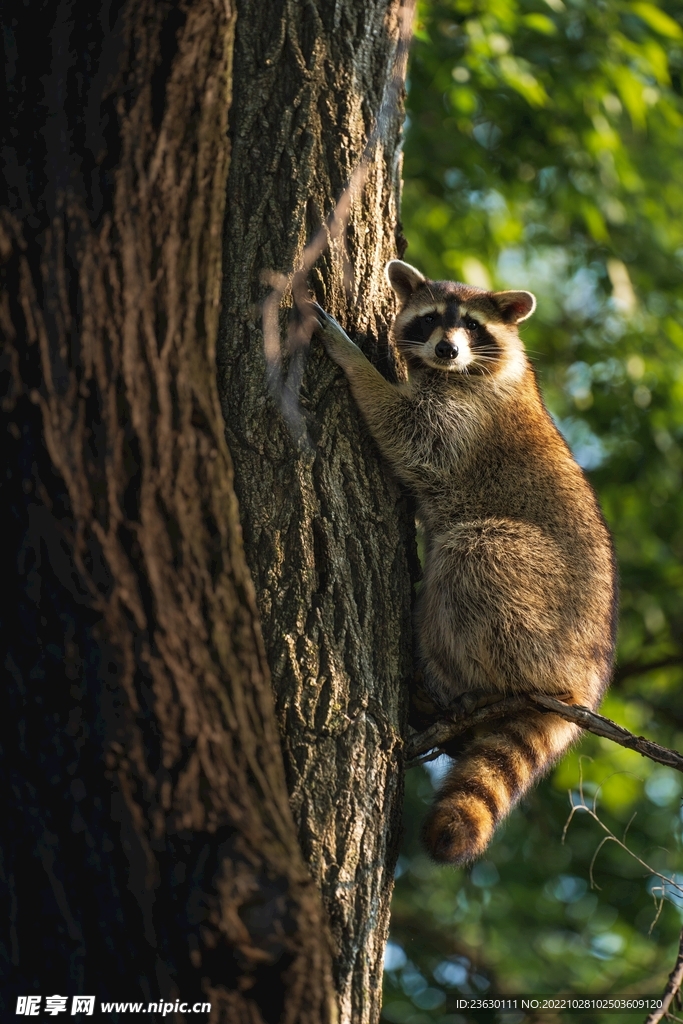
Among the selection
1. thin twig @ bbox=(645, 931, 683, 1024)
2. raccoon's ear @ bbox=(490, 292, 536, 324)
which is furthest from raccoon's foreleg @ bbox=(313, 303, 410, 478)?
thin twig @ bbox=(645, 931, 683, 1024)

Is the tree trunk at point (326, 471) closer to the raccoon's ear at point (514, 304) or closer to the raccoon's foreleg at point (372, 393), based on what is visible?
the raccoon's foreleg at point (372, 393)

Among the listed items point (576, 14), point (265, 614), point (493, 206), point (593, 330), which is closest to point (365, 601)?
point (265, 614)

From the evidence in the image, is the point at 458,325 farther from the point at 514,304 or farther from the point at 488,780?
the point at 488,780

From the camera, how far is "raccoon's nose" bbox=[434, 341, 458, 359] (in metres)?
4.18

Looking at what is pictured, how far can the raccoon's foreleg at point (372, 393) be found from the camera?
Answer: 313cm

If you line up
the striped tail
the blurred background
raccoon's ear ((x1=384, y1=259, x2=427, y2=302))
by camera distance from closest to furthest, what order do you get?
the striped tail < raccoon's ear ((x1=384, y1=259, x2=427, y2=302)) < the blurred background

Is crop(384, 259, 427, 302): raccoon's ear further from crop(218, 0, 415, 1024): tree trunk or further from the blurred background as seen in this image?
the blurred background

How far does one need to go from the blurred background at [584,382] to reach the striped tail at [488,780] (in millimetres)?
1747

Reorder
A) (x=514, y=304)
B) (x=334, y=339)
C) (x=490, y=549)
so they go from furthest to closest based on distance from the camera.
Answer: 1. (x=514, y=304)
2. (x=490, y=549)
3. (x=334, y=339)

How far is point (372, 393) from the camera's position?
3475 mm

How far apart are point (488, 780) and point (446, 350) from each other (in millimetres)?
1783

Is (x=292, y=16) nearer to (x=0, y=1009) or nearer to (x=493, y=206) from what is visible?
(x=0, y=1009)

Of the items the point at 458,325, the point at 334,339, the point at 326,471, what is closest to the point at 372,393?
the point at 334,339

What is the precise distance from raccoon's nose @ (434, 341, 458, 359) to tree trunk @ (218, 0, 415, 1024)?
0.78 meters
